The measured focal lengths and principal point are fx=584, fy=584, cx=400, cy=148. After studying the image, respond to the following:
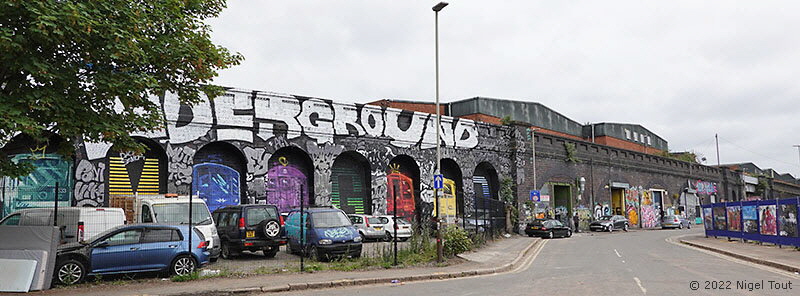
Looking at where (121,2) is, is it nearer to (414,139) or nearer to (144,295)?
(144,295)

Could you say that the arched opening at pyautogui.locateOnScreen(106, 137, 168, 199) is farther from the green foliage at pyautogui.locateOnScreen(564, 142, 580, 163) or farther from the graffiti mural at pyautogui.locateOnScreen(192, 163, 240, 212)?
the green foliage at pyautogui.locateOnScreen(564, 142, 580, 163)

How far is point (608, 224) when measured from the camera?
43.2 m

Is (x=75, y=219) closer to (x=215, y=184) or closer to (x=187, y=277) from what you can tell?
(x=187, y=277)

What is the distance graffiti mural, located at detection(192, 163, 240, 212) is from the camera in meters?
24.1

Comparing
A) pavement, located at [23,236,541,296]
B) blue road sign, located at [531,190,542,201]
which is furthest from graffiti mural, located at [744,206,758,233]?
pavement, located at [23,236,541,296]

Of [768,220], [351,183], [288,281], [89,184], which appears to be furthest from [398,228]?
[768,220]

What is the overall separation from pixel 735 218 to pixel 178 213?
24.9 meters

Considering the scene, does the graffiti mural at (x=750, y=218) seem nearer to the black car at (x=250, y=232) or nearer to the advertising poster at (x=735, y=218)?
the advertising poster at (x=735, y=218)

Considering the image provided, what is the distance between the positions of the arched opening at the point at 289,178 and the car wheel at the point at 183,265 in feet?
39.5

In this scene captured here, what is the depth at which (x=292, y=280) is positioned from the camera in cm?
1350

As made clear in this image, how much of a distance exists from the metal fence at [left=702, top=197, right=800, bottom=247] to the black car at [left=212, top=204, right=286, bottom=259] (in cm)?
1842

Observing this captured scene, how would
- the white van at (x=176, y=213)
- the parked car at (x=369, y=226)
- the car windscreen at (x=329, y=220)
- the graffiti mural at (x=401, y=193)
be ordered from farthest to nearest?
1. the graffiti mural at (x=401, y=193)
2. the parked car at (x=369, y=226)
3. the car windscreen at (x=329, y=220)
4. the white van at (x=176, y=213)

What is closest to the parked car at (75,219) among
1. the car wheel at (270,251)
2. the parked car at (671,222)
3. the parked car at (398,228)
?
the car wheel at (270,251)

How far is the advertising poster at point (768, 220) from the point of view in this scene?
23.1m
